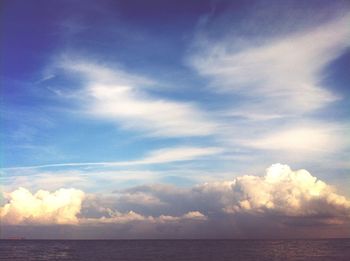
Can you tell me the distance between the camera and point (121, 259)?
6631 cm

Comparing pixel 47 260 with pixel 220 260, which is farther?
pixel 47 260

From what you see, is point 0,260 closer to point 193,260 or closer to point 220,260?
point 193,260

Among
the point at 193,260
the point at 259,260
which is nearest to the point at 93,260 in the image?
the point at 193,260

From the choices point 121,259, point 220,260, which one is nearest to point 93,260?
point 121,259

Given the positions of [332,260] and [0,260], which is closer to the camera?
[332,260]

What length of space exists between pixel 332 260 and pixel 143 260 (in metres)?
32.4

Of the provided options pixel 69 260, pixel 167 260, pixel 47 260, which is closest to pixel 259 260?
pixel 167 260

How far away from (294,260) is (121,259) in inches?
1226

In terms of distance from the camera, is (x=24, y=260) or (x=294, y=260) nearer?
(x=294, y=260)

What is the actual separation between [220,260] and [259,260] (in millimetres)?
6854

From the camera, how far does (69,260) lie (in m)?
69.0

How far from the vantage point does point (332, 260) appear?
61281mm

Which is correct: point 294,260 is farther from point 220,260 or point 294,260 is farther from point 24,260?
point 24,260

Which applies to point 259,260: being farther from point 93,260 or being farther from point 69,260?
point 69,260
